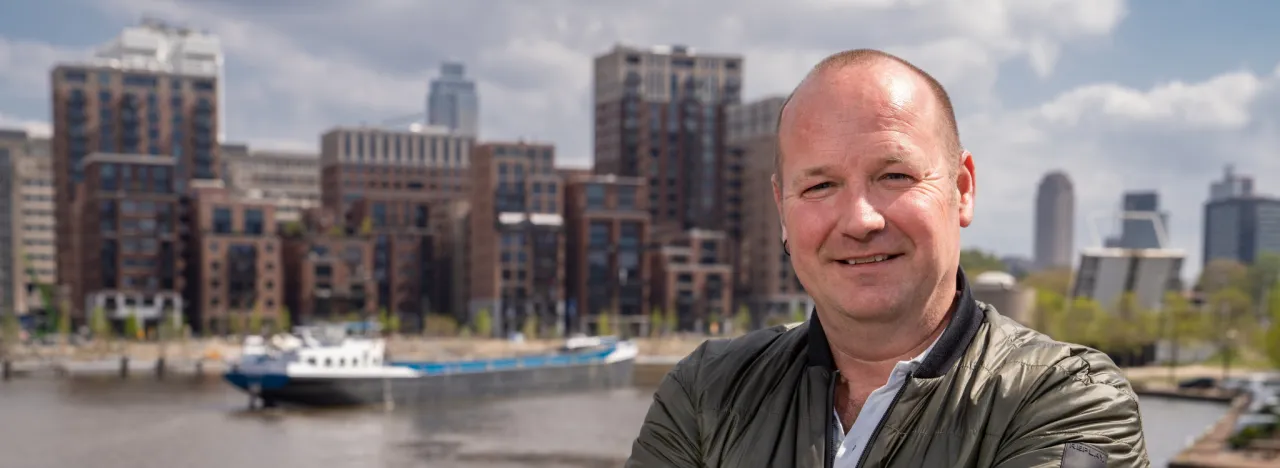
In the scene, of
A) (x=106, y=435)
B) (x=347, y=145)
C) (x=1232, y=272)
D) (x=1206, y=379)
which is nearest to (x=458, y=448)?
(x=106, y=435)

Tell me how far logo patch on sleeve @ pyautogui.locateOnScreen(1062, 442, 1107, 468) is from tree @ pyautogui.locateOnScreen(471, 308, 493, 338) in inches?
3786

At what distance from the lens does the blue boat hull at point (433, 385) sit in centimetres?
5834

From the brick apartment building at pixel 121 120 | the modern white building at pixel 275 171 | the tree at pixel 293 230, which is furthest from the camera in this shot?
the modern white building at pixel 275 171

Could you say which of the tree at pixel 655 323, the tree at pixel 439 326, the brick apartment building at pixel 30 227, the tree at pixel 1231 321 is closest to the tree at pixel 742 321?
the tree at pixel 655 323

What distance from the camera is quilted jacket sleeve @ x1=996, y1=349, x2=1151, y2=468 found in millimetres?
1803

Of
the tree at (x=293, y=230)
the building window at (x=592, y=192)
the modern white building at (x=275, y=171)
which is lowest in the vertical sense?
the tree at (x=293, y=230)

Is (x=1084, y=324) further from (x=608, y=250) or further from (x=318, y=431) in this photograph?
(x=318, y=431)

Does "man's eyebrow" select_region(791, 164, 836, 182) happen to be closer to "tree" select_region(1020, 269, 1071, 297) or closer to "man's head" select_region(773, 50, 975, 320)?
"man's head" select_region(773, 50, 975, 320)

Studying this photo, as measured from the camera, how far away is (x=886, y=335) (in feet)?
6.82

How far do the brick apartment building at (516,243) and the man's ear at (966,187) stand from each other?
98.4 metres

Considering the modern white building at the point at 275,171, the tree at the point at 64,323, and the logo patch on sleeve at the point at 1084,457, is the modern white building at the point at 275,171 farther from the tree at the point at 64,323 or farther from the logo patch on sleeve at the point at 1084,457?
the logo patch on sleeve at the point at 1084,457

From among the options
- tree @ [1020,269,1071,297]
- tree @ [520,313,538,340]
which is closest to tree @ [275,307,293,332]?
tree @ [520,313,538,340]

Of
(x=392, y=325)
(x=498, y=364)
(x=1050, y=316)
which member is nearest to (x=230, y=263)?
(x=392, y=325)

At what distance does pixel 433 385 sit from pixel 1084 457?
205 feet
